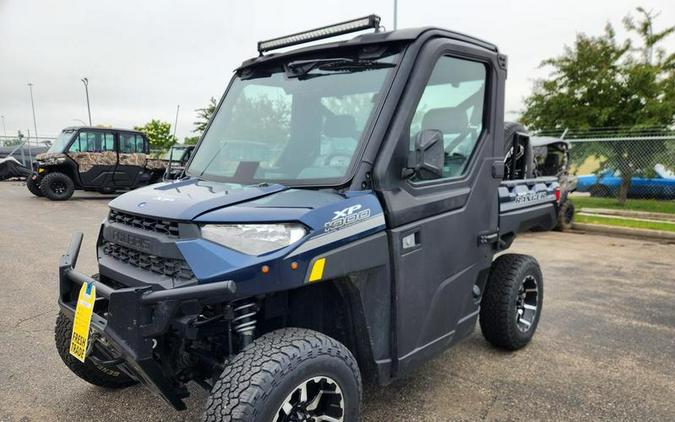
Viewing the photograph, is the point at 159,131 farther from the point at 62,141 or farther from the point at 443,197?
the point at 443,197

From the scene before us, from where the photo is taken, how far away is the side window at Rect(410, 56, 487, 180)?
265 centimetres

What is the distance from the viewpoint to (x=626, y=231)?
937 centimetres

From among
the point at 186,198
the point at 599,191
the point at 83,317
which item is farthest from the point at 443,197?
the point at 599,191

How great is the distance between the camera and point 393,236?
7.91 feet

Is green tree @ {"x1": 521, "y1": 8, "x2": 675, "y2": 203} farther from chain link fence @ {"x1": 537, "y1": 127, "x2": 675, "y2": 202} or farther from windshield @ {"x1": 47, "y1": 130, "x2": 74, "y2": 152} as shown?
windshield @ {"x1": 47, "y1": 130, "x2": 74, "y2": 152}

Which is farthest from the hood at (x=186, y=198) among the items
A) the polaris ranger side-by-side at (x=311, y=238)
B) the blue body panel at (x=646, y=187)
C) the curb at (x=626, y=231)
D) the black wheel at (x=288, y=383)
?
the blue body panel at (x=646, y=187)

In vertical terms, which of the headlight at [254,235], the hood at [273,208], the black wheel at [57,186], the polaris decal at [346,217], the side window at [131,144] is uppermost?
the side window at [131,144]

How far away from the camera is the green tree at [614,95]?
12.0 m

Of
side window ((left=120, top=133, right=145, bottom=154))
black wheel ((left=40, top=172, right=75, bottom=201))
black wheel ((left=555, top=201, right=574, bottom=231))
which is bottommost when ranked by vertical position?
black wheel ((left=555, top=201, right=574, bottom=231))

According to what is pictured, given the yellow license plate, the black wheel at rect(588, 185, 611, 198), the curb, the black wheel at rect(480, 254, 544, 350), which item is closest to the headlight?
the yellow license plate

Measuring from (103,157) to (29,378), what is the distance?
12.8m

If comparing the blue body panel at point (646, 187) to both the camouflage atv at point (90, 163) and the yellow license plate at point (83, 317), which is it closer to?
the camouflage atv at point (90, 163)

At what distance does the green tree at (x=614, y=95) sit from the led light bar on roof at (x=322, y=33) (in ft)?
38.1

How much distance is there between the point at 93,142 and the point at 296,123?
1396 cm
